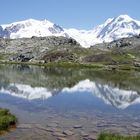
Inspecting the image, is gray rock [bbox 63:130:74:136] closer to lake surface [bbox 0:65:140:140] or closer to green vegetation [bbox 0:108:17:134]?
lake surface [bbox 0:65:140:140]

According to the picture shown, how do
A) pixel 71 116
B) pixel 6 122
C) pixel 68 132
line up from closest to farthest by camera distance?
pixel 68 132
pixel 6 122
pixel 71 116

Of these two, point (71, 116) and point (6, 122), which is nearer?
point (6, 122)

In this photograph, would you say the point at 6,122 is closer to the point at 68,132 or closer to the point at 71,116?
the point at 68,132

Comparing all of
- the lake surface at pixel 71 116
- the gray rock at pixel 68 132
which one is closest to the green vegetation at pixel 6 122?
the lake surface at pixel 71 116

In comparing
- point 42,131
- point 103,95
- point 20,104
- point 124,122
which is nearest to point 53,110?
point 20,104

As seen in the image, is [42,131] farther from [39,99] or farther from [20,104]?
[39,99]

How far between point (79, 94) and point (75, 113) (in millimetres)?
29699

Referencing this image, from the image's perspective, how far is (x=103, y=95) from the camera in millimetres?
81438

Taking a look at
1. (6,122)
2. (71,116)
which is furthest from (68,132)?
(71,116)

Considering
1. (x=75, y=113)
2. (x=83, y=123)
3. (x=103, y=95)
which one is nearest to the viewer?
(x=83, y=123)

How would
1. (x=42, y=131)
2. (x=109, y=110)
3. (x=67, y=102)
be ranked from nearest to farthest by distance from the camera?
(x=42, y=131) → (x=109, y=110) → (x=67, y=102)

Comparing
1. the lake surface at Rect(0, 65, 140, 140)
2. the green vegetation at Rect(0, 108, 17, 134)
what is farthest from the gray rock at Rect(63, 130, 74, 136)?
the green vegetation at Rect(0, 108, 17, 134)

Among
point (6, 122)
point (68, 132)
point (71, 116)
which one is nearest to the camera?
point (68, 132)

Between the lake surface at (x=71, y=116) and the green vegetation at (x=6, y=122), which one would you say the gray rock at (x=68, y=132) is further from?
the green vegetation at (x=6, y=122)
